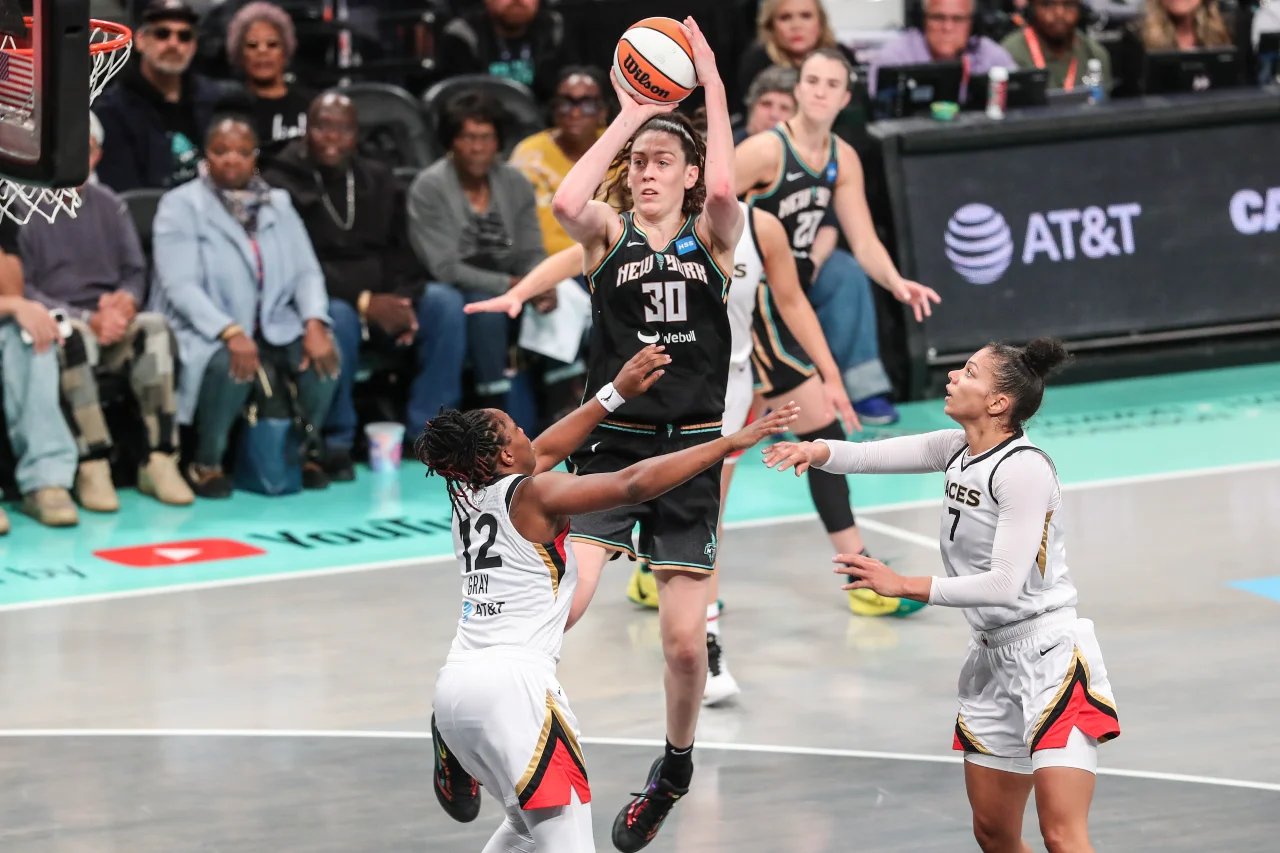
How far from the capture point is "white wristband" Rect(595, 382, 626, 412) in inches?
212

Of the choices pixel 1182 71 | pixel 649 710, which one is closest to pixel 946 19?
pixel 1182 71

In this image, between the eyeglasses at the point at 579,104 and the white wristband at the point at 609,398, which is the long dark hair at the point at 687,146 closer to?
the white wristband at the point at 609,398

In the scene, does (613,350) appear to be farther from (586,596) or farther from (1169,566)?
(1169,566)

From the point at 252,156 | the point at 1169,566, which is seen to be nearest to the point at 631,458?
the point at 1169,566

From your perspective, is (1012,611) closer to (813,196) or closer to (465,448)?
(465,448)

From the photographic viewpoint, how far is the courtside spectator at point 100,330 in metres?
9.58

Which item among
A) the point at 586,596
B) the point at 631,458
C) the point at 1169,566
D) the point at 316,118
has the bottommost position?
the point at 1169,566

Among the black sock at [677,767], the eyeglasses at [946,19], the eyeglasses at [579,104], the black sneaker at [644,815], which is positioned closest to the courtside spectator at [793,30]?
the eyeglasses at [946,19]

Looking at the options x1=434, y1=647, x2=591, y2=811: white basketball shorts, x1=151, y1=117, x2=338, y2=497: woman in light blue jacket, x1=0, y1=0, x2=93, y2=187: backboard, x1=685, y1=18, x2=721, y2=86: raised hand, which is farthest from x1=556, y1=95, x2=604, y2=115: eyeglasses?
x1=434, y1=647, x2=591, y2=811: white basketball shorts

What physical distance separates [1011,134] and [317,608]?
19.0 ft

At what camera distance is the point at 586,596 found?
5844mm

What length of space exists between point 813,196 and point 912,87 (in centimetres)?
413

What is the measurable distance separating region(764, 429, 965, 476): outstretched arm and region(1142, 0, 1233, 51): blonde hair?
8693 mm

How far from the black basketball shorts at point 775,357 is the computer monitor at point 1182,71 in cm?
577
